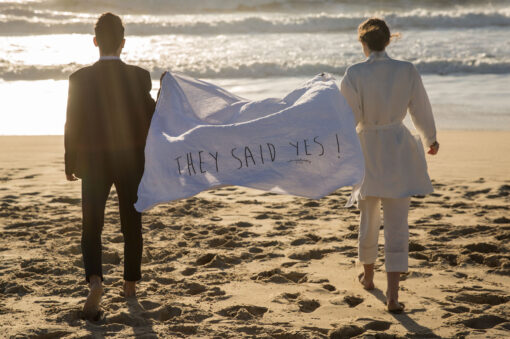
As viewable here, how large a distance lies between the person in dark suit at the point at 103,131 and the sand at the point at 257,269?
460mm

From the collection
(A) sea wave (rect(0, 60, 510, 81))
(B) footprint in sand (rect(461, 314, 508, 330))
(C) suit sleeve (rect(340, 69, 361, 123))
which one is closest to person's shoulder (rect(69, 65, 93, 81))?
(C) suit sleeve (rect(340, 69, 361, 123))

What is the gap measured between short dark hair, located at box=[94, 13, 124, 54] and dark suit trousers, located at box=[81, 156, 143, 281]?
644mm

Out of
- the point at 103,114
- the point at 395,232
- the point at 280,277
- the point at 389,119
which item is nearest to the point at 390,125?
the point at 389,119

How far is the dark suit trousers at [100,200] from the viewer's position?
3795 millimetres

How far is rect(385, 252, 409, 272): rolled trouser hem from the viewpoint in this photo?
3918 mm

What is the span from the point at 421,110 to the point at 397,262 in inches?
36.5

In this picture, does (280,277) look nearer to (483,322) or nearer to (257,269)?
(257,269)

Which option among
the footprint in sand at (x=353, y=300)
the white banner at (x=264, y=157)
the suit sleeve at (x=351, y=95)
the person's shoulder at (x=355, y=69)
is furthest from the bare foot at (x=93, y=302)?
the person's shoulder at (x=355, y=69)

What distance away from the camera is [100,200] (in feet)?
12.5

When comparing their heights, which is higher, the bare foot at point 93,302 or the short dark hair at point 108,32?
the short dark hair at point 108,32

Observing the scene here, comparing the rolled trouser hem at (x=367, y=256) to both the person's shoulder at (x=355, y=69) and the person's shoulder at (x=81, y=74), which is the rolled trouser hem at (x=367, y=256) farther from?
the person's shoulder at (x=81, y=74)

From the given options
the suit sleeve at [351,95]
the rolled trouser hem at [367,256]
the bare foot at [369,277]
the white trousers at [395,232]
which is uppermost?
the suit sleeve at [351,95]

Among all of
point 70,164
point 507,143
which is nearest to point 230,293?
point 70,164

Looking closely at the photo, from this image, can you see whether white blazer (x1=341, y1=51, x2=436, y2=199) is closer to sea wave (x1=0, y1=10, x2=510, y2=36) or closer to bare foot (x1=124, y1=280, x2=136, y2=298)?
bare foot (x1=124, y1=280, x2=136, y2=298)
